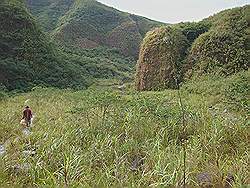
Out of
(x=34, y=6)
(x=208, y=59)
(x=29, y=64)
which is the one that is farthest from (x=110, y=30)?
(x=208, y=59)

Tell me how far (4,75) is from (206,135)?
1072 inches

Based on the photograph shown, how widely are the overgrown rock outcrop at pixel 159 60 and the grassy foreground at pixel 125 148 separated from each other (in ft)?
36.5

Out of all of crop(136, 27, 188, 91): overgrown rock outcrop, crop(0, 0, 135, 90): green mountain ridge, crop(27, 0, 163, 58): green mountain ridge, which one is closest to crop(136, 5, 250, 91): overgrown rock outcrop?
crop(136, 27, 188, 91): overgrown rock outcrop

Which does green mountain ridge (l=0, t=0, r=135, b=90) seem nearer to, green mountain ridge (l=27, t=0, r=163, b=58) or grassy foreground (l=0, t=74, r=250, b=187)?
grassy foreground (l=0, t=74, r=250, b=187)

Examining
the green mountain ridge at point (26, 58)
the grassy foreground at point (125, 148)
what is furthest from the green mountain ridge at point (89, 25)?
the grassy foreground at point (125, 148)

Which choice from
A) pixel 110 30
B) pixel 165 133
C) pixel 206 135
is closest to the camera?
pixel 206 135

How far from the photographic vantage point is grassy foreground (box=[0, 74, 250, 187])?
5945 millimetres

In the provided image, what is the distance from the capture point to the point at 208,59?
2006 centimetres

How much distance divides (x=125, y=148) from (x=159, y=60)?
15.9 m

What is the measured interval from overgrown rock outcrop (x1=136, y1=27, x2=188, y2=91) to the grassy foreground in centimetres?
1113

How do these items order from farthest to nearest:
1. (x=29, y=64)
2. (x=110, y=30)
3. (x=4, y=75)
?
(x=110, y=30), (x=29, y=64), (x=4, y=75)

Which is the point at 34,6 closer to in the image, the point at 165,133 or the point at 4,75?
the point at 4,75

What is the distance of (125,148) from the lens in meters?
7.69

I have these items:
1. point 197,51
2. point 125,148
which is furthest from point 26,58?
point 125,148
